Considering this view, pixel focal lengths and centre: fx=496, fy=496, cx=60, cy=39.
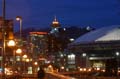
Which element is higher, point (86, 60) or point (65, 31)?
point (65, 31)

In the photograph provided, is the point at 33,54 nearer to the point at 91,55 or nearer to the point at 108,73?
the point at 91,55

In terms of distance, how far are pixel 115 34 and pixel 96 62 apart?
11897 millimetres

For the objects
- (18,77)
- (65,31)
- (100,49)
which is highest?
(65,31)

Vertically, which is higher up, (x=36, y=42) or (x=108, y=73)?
(x=36, y=42)

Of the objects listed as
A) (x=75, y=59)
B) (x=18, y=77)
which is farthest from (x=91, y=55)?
(x=18, y=77)

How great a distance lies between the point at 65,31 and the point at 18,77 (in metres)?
100

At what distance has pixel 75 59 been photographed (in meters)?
118

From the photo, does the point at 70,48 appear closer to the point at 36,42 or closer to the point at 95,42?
the point at 95,42

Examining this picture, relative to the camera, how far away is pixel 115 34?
9956cm

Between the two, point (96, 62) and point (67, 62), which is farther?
point (67, 62)

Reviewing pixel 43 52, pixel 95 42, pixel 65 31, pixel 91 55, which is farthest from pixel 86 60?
pixel 65 31

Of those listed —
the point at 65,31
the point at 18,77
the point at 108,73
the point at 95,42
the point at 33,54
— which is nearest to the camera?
the point at 108,73

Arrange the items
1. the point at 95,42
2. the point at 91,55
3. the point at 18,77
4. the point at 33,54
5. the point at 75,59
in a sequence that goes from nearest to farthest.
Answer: the point at 18,77 < the point at 95,42 < the point at 91,55 < the point at 75,59 < the point at 33,54

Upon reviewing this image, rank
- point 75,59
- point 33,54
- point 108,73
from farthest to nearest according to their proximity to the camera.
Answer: point 33,54 → point 75,59 → point 108,73
